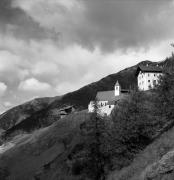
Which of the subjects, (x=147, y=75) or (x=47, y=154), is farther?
(x=147, y=75)

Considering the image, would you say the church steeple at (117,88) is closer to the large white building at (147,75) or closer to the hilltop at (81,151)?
the large white building at (147,75)

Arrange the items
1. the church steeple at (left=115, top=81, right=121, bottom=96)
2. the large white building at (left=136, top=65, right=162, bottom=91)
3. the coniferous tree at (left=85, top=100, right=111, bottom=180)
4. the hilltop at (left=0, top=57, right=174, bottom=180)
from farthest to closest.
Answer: the church steeple at (left=115, top=81, right=121, bottom=96), the large white building at (left=136, top=65, right=162, bottom=91), the coniferous tree at (left=85, top=100, right=111, bottom=180), the hilltop at (left=0, top=57, right=174, bottom=180)

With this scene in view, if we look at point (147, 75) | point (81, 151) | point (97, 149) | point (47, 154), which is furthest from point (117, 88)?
point (97, 149)

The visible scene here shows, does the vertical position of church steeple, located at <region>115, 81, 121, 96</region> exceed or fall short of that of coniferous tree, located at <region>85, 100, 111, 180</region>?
it exceeds it

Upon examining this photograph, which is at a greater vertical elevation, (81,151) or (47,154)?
(81,151)

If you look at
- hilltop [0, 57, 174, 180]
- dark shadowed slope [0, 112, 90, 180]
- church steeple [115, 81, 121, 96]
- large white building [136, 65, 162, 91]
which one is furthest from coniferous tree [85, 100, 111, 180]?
church steeple [115, 81, 121, 96]

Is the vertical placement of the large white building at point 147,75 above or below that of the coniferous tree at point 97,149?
above

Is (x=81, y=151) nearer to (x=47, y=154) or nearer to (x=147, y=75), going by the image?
(x=47, y=154)

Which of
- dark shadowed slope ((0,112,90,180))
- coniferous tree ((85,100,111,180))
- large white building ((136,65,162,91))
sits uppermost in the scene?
large white building ((136,65,162,91))

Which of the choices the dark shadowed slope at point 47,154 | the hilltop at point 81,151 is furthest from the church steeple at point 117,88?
the hilltop at point 81,151

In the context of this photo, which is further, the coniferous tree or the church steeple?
the church steeple

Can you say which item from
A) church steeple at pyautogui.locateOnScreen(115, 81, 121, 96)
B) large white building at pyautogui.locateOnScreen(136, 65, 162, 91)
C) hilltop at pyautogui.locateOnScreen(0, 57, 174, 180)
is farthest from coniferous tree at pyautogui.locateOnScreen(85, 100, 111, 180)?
church steeple at pyautogui.locateOnScreen(115, 81, 121, 96)

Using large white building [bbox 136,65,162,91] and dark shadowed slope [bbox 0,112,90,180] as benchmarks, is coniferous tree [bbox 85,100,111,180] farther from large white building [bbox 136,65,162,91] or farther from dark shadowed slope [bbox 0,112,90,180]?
large white building [bbox 136,65,162,91]

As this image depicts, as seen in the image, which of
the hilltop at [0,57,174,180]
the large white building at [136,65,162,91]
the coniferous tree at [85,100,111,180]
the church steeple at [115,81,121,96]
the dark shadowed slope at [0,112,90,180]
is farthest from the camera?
the church steeple at [115,81,121,96]
